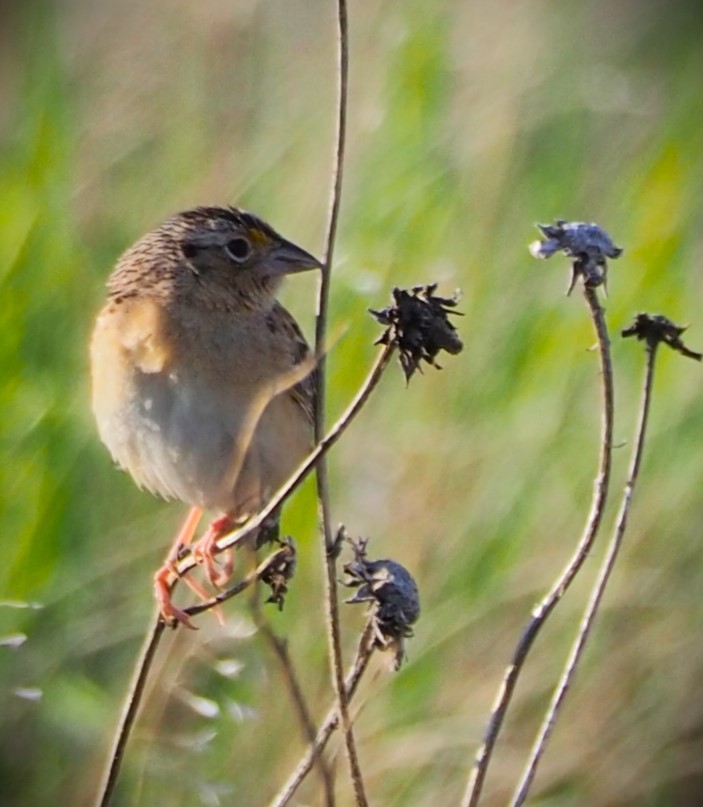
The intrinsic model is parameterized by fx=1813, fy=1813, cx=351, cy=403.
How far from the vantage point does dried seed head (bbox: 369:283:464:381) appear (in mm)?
2133

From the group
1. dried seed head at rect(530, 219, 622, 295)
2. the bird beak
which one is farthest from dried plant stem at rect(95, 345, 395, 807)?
the bird beak

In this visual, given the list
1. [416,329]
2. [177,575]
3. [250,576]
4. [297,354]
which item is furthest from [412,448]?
[416,329]

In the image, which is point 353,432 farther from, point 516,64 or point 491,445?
point 516,64

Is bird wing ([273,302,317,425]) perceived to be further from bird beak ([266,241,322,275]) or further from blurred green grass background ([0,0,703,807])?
blurred green grass background ([0,0,703,807])

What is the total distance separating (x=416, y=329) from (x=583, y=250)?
0.76 feet

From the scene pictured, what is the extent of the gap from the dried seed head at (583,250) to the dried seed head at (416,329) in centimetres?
14

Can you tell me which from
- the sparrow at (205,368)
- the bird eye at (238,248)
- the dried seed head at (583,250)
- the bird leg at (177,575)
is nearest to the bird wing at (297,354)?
the sparrow at (205,368)

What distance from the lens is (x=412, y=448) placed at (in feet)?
13.9

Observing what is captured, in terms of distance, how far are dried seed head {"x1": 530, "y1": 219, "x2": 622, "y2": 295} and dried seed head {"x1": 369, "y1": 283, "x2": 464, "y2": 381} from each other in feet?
0.47

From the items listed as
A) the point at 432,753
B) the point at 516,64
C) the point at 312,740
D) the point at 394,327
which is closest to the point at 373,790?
the point at 432,753

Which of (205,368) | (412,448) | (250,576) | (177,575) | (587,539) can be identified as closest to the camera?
(587,539)

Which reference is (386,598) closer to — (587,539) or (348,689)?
(348,689)

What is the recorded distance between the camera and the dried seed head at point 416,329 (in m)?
2.13

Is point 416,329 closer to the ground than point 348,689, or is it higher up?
higher up
